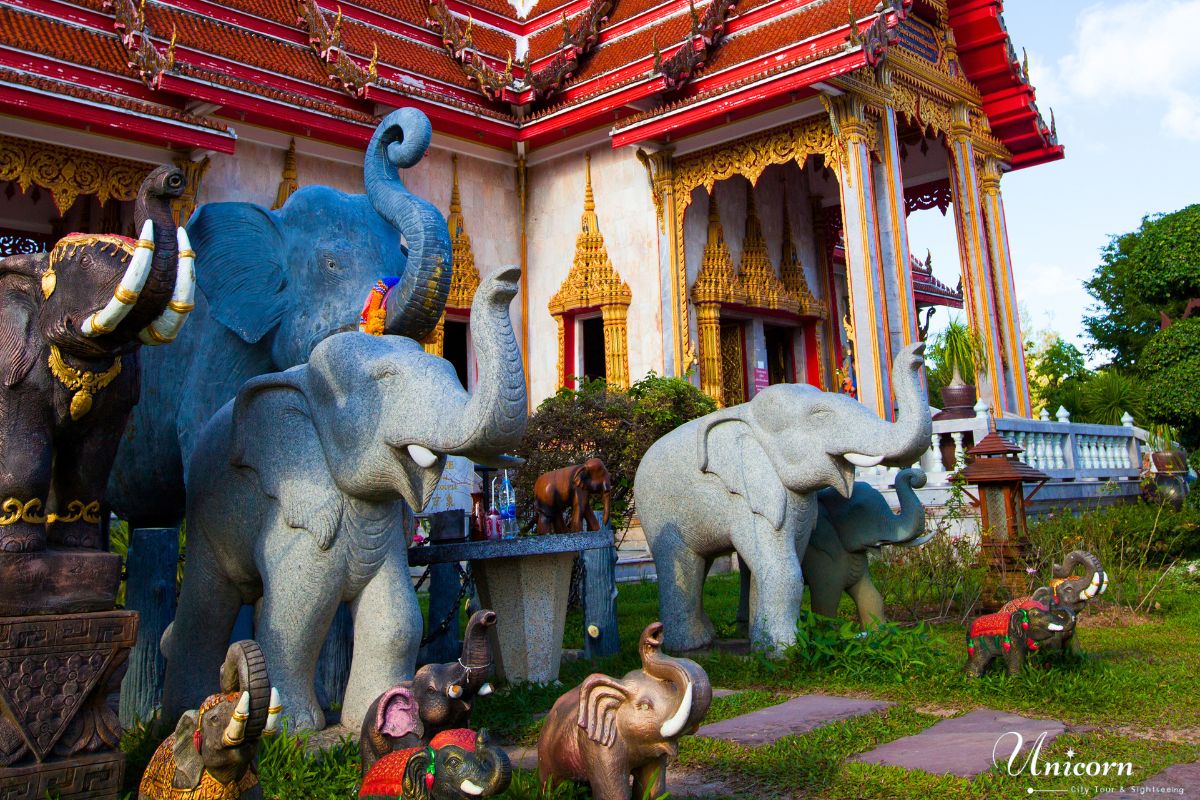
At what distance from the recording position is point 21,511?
2.54 metres

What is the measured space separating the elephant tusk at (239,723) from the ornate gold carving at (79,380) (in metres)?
1.06

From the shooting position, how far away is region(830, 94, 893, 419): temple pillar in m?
10.8

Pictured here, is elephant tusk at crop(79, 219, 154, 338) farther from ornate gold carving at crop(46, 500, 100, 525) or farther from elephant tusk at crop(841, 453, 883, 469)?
elephant tusk at crop(841, 453, 883, 469)

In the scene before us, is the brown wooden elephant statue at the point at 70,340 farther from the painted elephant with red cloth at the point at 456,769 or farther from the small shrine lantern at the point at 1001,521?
the small shrine lantern at the point at 1001,521

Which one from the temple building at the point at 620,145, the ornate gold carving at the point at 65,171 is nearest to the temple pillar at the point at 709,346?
the temple building at the point at 620,145

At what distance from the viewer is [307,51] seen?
12703mm

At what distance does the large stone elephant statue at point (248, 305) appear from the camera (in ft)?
12.9

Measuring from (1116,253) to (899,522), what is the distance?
25325mm

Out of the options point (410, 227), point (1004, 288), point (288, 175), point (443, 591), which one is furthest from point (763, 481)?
point (1004, 288)

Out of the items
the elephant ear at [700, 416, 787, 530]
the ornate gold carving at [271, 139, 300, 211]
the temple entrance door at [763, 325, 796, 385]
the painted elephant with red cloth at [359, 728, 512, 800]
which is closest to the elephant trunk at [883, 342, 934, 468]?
the elephant ear at [700, 416, 787, 530]

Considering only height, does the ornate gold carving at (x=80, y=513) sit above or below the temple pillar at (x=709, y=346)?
below

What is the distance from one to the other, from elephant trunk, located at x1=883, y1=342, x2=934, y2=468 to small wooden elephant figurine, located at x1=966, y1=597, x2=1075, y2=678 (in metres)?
0.73

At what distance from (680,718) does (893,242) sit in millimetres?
10004

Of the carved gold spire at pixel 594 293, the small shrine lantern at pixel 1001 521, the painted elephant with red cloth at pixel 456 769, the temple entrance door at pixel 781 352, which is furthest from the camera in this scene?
the temple entrance door at pixel 781 352
